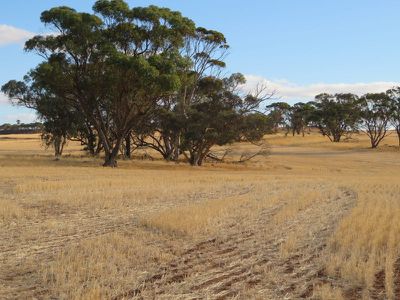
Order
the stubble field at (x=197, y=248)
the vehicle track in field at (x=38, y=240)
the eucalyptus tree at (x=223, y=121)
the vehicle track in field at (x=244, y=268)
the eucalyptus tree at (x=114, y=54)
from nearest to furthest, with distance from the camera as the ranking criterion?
the vehicle track in field at (x=244, y=268) < the stubble field at (x=197, y=248) < the vehicle track in field at (x=38, y=240) < the eucalyptus tree at (x=114, y=54) < the eucalyptus tree at (x=223, y=121)

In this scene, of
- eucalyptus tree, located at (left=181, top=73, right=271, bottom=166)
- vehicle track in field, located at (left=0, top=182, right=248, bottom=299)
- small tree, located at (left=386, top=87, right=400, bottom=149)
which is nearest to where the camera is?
vehicle track in field, located at (left=0, top=182, right=248, bottom=299)

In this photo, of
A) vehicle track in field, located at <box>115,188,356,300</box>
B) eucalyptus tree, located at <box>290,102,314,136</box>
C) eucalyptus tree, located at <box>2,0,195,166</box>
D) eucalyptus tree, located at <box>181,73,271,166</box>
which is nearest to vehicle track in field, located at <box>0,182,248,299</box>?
vehicle track in field, located at <box>115,188,356,300</box>

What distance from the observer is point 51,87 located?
127 ft

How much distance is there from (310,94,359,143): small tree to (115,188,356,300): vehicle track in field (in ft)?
277

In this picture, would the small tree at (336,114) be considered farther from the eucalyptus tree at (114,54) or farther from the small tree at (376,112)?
the eucalyptus tree at (114,54)

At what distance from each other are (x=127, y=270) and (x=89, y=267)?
0.60 m

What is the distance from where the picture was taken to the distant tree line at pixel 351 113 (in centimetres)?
8725

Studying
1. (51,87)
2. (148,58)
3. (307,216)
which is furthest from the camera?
(51,87)

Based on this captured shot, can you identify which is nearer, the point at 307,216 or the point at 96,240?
the point at 96,240

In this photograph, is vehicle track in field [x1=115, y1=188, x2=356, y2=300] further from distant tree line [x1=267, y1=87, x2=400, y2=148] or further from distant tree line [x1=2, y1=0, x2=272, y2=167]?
distant tree line [x1=267, y1=87, x2=400, y2=148]

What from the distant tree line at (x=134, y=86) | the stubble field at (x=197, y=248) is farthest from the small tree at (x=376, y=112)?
the stubble field at (x=197, y=248)

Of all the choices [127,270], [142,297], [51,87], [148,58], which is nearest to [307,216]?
[127,270]

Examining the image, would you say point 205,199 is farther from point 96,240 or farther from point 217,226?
point 96,240

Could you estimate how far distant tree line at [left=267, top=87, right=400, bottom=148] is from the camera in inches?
3435
